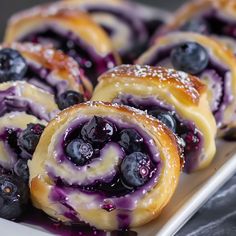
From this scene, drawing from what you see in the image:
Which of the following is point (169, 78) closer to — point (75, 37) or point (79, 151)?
point (79, 151)

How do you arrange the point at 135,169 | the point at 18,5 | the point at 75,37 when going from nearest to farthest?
the point at 135,169 < the point at 75,37 < the point at 18,5

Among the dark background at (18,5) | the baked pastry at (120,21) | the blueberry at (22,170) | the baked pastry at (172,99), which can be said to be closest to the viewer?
the blueberry at (22,170)

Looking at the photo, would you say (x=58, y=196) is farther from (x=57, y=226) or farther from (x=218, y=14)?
(x=218, y=14)

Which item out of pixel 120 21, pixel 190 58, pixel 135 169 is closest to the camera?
pixel 135 169

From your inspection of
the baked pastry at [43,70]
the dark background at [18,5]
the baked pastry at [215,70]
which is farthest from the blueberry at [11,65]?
the dark background at [18,5]

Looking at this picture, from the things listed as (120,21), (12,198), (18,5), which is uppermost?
(12,198)

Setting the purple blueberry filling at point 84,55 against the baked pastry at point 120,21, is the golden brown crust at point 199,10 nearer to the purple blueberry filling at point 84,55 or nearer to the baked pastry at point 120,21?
the baked pastry at point 120,21

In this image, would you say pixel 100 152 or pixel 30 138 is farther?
pixel 30 138

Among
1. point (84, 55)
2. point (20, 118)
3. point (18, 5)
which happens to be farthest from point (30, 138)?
point (18, 5)
